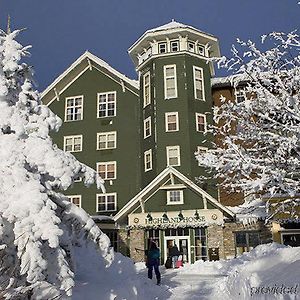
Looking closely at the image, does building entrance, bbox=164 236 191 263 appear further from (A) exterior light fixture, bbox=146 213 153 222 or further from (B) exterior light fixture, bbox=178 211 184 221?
(A) exterior light fixture, bbox=146 213 153 222

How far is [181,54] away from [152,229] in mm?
13557

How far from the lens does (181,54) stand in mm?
32531

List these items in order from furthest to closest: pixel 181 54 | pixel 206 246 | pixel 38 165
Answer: pixel 181 54 < pixel 206 246 < pixel 38 165

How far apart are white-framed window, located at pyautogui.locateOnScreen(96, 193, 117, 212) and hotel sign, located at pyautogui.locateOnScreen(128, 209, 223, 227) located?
4.32 m

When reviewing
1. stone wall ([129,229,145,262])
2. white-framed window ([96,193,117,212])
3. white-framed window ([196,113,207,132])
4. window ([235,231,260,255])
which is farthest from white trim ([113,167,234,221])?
white-framed window ([196,113,207,132])

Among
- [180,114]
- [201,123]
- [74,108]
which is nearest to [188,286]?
[180,114]

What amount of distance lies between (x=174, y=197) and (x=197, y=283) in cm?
1121

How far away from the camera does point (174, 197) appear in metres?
28.1

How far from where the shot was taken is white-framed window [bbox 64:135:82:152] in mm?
34281

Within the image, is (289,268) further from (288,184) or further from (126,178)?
(126,178)

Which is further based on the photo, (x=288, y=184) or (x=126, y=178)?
(x=126, y=178)

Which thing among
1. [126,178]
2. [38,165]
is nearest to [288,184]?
[38,165]

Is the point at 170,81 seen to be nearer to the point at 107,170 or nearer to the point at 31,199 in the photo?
the point at 107,170

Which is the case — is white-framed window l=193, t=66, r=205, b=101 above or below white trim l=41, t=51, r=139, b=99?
below
